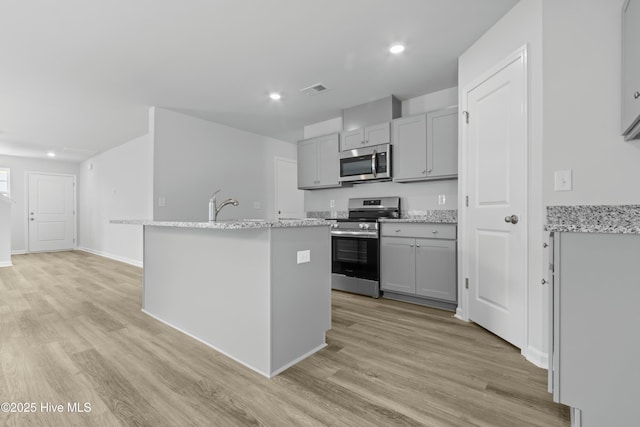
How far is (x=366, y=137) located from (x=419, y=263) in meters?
1.77

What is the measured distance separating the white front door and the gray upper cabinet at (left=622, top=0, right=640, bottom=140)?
431 inches

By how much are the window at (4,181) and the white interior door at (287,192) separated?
7009 mm

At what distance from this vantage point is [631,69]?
1558mm

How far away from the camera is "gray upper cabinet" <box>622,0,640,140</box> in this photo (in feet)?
4.86

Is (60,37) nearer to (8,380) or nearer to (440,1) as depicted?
(8,380)

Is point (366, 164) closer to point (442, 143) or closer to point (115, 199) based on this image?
point (442, 143)

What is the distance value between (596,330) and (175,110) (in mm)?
4925

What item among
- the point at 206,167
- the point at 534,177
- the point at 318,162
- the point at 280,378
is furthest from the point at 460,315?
the point at 206,167

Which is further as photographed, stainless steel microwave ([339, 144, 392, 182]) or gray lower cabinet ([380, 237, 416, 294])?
stainless steel microwave ([339, 144, 392, 182])

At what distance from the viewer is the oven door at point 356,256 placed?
12.0 feet

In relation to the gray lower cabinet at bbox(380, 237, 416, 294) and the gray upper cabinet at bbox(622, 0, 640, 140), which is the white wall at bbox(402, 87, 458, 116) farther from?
the gray upper cabinet at bbox(622, 0, 640, 140)

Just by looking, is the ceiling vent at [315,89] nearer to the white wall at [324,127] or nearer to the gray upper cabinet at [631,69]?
the white wall at [324,127]

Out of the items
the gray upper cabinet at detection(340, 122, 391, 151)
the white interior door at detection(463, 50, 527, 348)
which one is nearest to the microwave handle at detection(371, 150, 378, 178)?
the gray upper cabinet at detection(340, 122, 391, 151)

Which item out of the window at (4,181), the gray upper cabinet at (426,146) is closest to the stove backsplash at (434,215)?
the gray upper cabinet at (426,146)
